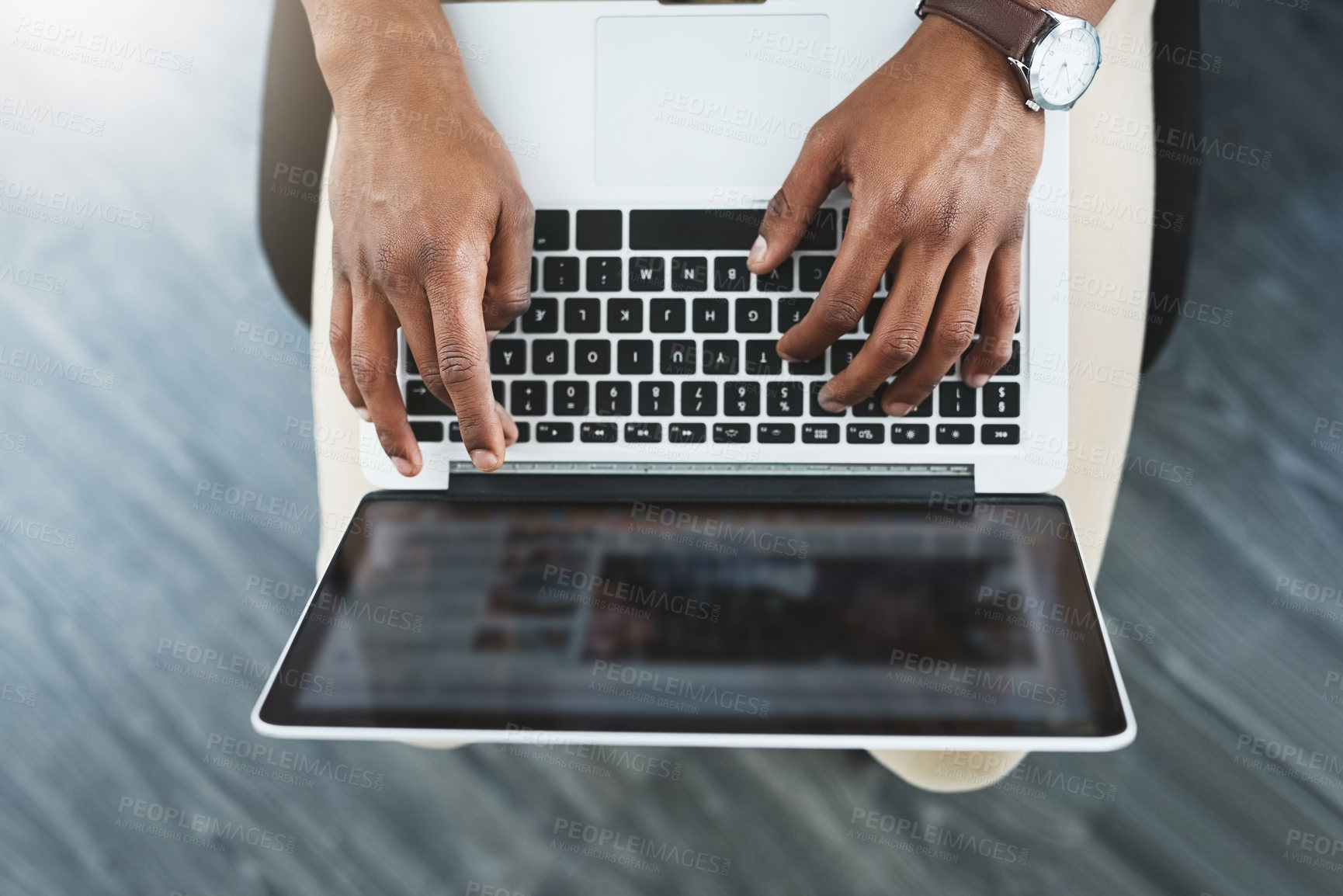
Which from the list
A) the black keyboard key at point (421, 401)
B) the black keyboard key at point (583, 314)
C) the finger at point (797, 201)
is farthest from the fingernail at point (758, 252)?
the black keyboard key at point (421, 401)

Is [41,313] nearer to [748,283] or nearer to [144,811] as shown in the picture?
[144,811]

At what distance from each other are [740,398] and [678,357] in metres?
0.05

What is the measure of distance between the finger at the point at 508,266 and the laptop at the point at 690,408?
22mm

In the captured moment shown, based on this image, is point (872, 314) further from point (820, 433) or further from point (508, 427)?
point (508, 427)

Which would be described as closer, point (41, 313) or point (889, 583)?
point (889, 583)

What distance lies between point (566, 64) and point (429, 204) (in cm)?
14

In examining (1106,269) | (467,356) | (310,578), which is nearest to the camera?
(467,356)

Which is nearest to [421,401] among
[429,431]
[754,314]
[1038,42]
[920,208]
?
[429,431]

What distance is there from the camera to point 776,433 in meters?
0.49

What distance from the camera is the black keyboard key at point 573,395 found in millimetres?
493

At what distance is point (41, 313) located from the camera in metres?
0.97

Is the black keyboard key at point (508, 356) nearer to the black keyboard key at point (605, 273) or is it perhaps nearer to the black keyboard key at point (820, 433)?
the black keyboard key at point (605, 273)

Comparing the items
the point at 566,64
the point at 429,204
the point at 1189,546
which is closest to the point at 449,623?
the point at 429,204

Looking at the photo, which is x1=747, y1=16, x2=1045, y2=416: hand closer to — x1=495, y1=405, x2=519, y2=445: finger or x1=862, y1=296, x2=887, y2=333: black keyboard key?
x1=862, y1=296, x2=887, y2=333: black keyboard key
